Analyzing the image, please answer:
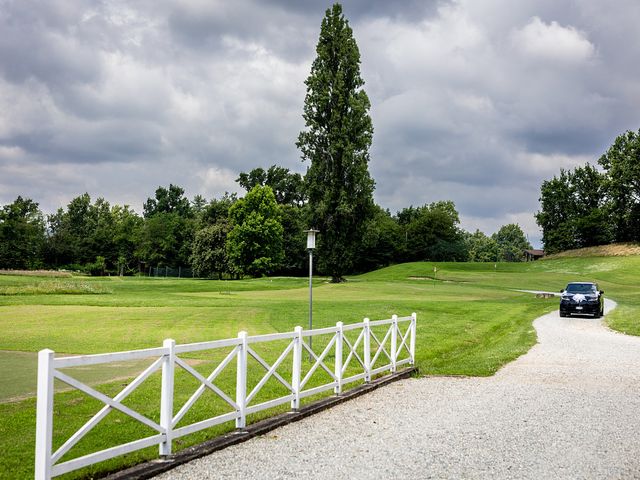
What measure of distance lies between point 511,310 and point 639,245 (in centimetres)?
6945

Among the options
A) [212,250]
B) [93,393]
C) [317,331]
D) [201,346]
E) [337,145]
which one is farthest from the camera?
[212,250]

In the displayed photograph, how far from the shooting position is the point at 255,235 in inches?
3246

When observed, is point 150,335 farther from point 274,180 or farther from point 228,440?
point 274,180

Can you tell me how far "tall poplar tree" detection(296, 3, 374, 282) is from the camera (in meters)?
60.3

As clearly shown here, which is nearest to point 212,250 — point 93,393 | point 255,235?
point 255,235

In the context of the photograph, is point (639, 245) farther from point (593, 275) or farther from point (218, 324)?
point (218, 324)

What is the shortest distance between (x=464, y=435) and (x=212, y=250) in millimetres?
81589

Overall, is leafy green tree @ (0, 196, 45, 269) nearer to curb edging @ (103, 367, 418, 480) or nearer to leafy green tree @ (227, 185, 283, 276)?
leafy green tree @ (227, 185, 283, 276)

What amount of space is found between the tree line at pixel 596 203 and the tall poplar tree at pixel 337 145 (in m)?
55.7

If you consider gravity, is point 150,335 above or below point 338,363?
below

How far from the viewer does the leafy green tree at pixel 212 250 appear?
8738 centimetres

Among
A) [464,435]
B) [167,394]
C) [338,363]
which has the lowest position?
[464,435]

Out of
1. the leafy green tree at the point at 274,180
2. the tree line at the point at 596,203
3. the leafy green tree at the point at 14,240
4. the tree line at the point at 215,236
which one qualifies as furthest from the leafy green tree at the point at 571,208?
the leafy green tree at the point at 14,240

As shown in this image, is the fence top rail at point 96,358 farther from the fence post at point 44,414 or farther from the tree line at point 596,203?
the tree line at point 596,203
